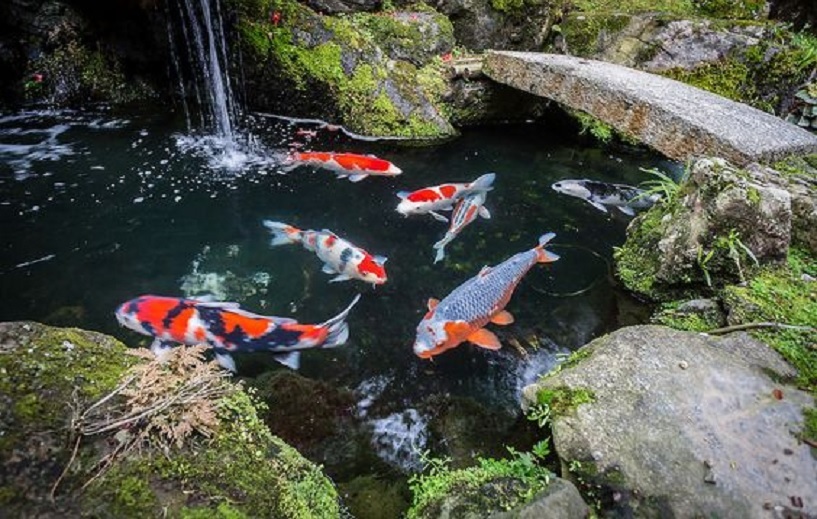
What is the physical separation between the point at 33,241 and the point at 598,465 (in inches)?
205

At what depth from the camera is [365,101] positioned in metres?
7.64

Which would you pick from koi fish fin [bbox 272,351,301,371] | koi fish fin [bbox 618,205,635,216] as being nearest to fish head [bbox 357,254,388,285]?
koi fish fin [bbox 272,351,301,371]

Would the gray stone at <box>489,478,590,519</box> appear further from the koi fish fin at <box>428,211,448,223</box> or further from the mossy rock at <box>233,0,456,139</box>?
the mossy rock at <box>233,0,456,139</box>

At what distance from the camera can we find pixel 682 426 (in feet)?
9.18

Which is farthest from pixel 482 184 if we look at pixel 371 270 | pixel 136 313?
pixel 136 313

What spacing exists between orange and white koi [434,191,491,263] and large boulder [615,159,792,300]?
1.81 metres

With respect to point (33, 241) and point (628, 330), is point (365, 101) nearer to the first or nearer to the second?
point (33, 241)

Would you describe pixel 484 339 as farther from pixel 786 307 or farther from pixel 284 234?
pixel 284 234

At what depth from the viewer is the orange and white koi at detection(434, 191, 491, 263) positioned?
5.32 m

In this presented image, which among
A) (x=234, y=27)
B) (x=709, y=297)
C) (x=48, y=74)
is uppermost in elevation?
(x=234, y=27)

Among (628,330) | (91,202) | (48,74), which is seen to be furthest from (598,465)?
(48,74)

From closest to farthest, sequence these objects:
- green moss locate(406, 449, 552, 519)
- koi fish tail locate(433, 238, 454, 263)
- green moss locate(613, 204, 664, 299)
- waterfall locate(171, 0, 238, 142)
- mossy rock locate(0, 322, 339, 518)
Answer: mossy rock locate(0, 322, 339, 518) < green moss locate(406, 449, 552, 519) < green moss locate(613, 204, 664, 299) < koi fish tail locate(433, 238, 454, 263) < waterfall locate(171, 0, 238, 142)

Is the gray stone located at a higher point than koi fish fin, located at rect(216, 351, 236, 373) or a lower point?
higher

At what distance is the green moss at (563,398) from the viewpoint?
2.85m
